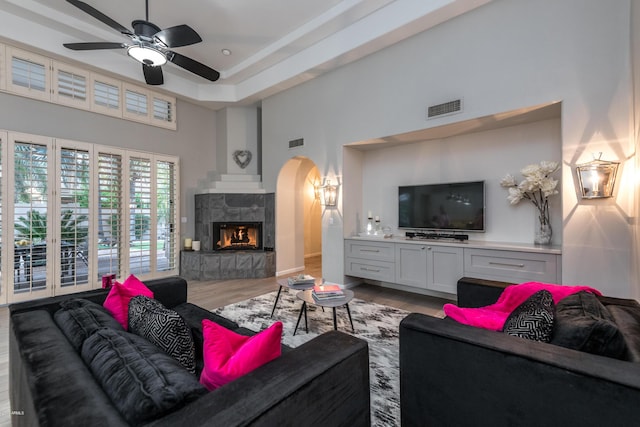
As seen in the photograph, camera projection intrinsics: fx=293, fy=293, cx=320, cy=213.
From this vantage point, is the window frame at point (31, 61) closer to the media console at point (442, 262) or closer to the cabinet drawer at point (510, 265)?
the media console at point (442, 262)

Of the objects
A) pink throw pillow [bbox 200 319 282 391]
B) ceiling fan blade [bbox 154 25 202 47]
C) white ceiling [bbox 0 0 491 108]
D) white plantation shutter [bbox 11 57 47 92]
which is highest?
white ceiling [bbox 0 0 491 108]

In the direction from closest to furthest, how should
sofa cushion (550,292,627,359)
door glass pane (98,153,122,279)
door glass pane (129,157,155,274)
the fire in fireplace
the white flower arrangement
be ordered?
sofa cushion (550,292,627,359) → the white flower arrangement → door glass pane (98,153,122,279) → door glass pane (129,157,155,274) → the fire in fireplace

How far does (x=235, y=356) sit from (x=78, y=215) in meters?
4.81

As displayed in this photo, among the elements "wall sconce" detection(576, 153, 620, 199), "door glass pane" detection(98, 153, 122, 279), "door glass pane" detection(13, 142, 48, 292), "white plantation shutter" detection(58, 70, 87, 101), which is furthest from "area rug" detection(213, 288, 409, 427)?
"white plantation shutter" detection(58, 70, 87, 101)

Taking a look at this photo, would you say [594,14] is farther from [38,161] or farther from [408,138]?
[38,161]

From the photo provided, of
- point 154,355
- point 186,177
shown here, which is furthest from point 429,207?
point 186,177

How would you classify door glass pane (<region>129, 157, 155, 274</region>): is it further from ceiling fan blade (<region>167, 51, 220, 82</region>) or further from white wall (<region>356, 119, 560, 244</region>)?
white wall (<region>356, 119, 560, 244</region>)

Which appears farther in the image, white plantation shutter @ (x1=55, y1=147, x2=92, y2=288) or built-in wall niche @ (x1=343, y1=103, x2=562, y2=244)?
white plantation shutter @ (x1=55, y1=147, x2=92, y2=288)

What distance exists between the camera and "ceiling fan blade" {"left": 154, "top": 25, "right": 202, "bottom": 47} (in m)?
2.95

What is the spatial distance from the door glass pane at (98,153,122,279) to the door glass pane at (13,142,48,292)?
26.2 inches

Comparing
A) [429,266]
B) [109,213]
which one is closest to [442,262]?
[429,266]

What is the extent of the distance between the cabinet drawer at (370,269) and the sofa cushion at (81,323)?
→ 353cm

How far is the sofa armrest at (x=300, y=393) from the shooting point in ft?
2.93

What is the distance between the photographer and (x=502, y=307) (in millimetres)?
2197
